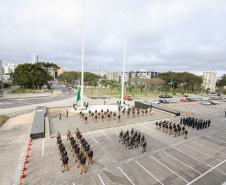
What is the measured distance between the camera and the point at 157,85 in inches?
3669

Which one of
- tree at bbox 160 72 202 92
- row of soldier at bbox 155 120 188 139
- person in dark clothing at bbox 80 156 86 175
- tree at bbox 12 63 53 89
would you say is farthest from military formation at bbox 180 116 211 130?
tree at bbox 160 72 202 92

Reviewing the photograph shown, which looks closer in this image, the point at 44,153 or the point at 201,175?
the point at 201,175

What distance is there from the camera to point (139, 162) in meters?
13.0

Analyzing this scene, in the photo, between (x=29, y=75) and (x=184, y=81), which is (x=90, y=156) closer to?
(x=29, y=75)

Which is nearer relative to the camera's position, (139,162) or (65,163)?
(65,163)

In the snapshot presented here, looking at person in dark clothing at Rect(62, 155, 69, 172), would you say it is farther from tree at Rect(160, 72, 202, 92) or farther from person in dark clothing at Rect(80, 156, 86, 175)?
tree at Rect(160, 72, 202, 92)

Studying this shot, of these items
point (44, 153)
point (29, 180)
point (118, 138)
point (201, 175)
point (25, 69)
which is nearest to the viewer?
point (29, 180)

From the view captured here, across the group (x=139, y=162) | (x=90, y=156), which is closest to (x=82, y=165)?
(x=90, y=156)

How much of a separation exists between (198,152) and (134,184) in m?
8.60

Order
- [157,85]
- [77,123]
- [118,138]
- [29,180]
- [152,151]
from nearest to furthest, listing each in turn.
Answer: [29,180] < [152,151] < [118,138] < [77,123] < [157,85]

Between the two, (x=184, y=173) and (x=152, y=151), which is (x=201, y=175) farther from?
(x=152, y=151)

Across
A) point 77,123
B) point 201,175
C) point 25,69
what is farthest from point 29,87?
point 201,175

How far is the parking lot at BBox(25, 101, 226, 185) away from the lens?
35.2 ft

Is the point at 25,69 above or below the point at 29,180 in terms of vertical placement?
above
